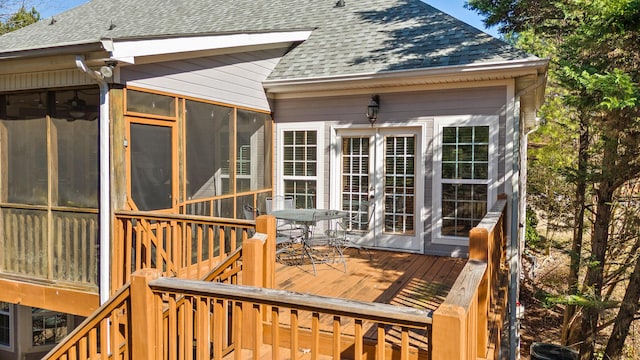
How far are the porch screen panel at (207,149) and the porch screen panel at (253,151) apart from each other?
12.5 inches

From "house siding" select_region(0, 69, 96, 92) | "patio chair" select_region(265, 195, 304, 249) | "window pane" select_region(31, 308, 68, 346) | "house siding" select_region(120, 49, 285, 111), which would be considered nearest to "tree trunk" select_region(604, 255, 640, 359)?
"patio chair" select_region(265, 195, 304, 249)

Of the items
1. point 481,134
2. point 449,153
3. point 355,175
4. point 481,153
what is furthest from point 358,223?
point 481,134

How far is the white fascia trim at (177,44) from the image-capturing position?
4.33 meters

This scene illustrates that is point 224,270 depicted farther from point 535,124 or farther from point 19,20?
point 19,20

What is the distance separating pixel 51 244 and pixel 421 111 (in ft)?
17.2

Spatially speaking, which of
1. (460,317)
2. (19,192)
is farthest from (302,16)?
(460,317)

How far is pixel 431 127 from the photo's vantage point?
675 cm

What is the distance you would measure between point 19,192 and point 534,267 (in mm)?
12460

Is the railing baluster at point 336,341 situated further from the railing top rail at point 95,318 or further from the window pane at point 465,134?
the window pane at point 465,134

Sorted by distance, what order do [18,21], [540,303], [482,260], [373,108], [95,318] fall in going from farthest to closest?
[18,21]
[540,303]
[373,108]
[95,318]
[482,260]

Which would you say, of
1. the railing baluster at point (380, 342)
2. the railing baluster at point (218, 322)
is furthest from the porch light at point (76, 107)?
the railing baluster at point (380, 342)

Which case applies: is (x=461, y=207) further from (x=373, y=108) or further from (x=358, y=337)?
(x=358, y=337)

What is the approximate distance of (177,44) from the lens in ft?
16.7

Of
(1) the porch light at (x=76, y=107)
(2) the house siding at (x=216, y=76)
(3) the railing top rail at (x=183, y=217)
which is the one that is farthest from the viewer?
(2) the house siding at (x=216, y=76)
